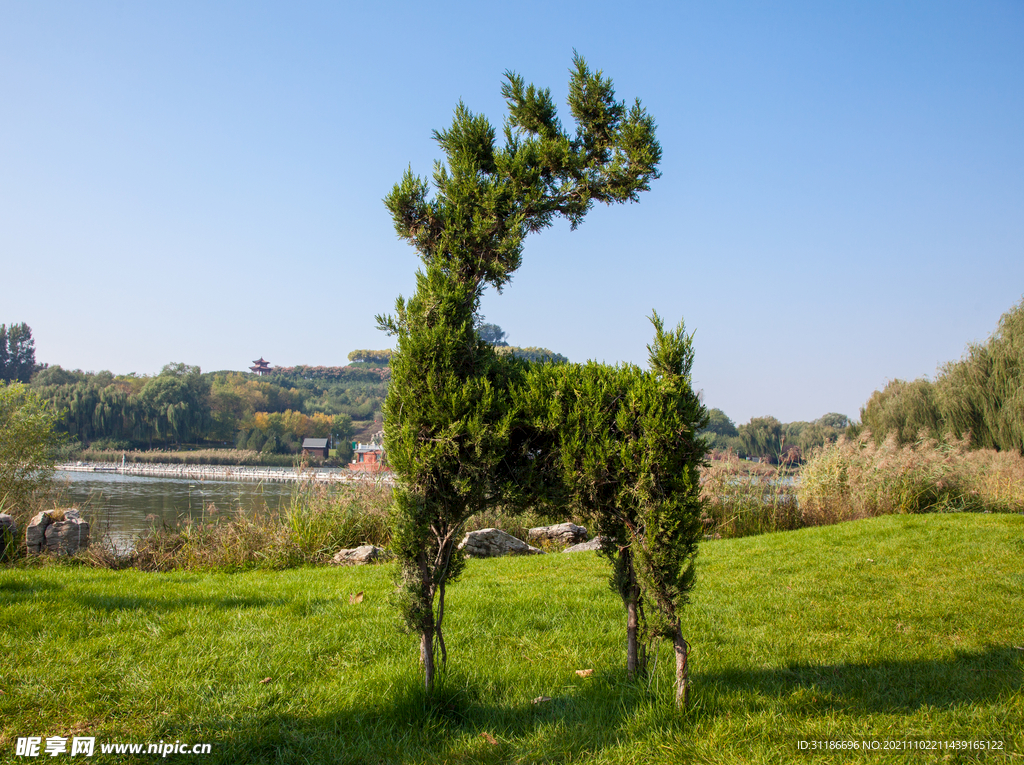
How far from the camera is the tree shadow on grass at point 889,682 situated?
318cm

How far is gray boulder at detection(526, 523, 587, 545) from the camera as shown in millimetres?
10836

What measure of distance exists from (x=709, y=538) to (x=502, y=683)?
8.18m

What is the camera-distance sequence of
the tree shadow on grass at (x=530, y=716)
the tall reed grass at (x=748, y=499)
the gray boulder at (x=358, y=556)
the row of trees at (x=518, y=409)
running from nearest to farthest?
the tree shadow on grass at (x=530, y=716), the row of trees at (x=518, y=409), the gray boulder at (x=358, y=556), the tall reed grass at (x=748, y=499)

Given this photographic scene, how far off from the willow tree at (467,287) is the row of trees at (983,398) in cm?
1993

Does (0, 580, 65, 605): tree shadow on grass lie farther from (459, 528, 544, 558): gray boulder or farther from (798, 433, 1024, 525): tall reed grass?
(798, 433, 1024, 525): tall reed grass

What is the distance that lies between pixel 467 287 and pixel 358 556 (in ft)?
21.2

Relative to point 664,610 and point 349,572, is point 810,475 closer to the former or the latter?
point 349,572

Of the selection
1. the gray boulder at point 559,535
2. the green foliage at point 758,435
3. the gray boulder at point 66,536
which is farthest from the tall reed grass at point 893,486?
the green foliage at point 758,435

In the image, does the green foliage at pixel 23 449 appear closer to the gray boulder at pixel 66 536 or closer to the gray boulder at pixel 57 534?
the gray boulder at pixel 57 534

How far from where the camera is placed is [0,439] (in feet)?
35.2

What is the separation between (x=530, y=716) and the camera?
3.02m

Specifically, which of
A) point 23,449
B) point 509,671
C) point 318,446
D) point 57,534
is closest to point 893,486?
point 509,671

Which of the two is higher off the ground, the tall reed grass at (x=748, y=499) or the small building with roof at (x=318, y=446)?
the tall reed grass at (x=748, y=499)

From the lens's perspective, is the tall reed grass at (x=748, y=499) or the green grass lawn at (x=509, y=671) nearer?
the green grass lawn at (x=509, y=671)
